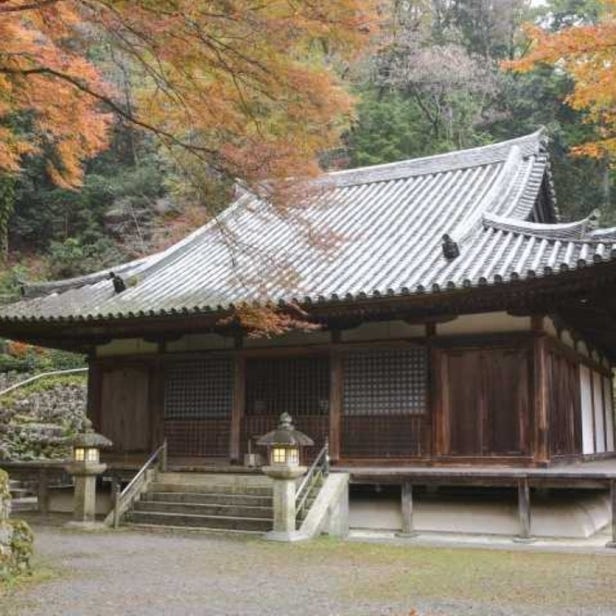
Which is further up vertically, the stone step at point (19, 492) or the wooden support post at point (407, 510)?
the wooden support post at point (407, 510)

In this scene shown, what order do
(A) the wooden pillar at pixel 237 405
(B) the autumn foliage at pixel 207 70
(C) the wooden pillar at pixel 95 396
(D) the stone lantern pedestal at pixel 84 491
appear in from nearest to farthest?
1. (B) the autumn foliage at pixel 207 70
2. (D) the stone lantern pedestal at pixel 84 491
3. (A) the wooden pillar at pixel 237 405
4. (C) the wooden pillar at pixel 95 396

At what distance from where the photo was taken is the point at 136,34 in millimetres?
7391

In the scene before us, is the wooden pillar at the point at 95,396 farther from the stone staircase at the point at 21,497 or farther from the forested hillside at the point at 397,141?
the forested hillside at the point at 397,141

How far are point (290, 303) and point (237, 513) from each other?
344 centimetres

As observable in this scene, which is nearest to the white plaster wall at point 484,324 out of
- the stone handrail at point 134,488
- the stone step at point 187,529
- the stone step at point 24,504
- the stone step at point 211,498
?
the stone step at point 211,498

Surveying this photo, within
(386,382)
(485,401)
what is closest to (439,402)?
(485,401)

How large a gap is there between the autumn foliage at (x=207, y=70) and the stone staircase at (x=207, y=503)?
19.0 feet

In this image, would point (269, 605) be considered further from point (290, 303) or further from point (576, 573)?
point (290, 303)

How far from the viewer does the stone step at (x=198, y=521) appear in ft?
39.1

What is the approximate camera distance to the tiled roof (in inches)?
464

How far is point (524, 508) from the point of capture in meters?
11.6

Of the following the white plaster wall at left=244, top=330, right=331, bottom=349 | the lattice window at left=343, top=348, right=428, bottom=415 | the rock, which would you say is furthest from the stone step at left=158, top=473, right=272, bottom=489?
the rock

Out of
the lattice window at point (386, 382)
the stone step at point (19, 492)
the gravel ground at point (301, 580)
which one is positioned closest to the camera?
the gravel ground at point (301, 580)

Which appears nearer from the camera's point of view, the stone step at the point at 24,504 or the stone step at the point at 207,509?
the stone step at the point at 207,509
